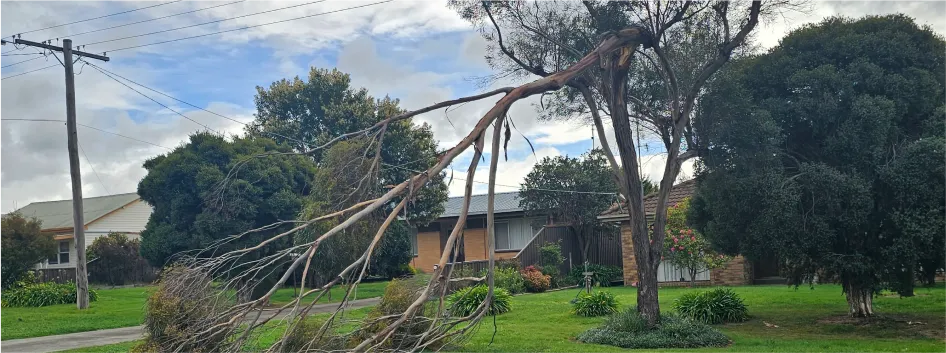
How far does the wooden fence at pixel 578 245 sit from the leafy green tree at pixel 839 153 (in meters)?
15.0

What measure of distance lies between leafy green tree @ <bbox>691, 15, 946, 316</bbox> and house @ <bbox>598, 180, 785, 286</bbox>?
1029cm

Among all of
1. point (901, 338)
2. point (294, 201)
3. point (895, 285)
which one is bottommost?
point (901, 338)

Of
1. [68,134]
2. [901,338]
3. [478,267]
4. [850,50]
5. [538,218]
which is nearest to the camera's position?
[901,338]

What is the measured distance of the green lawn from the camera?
1602 centimetres

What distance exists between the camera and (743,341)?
41.9ft

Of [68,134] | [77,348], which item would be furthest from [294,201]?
[77,348]

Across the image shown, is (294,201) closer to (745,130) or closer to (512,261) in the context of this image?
(512,261)

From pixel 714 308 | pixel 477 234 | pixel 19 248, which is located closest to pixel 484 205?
pixel 477 234

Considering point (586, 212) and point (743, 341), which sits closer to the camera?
point (743, 341)

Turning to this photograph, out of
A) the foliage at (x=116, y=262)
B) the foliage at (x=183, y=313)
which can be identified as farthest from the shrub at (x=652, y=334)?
the foliage at (x=116, y=262)

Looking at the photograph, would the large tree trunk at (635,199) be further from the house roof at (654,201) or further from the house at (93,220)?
the house at (93,220)

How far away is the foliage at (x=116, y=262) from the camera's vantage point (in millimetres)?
34188

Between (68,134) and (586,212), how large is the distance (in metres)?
16.3

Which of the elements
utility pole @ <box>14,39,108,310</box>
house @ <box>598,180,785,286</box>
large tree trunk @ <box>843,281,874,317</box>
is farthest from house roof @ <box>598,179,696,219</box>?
utility pole @ <box>14,39,108,310</box>
